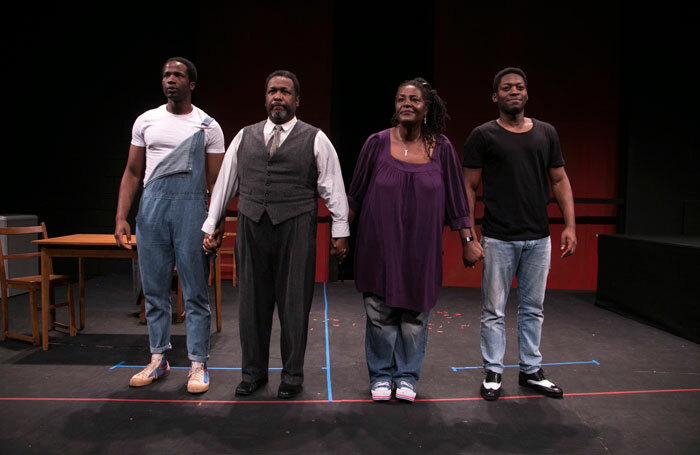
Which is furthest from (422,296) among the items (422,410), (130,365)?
(130,365)

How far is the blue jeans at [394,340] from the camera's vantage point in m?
2.29

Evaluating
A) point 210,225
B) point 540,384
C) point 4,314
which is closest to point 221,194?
point 210,225

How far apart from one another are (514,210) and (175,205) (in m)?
1.67

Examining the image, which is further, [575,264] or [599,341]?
[575,264]

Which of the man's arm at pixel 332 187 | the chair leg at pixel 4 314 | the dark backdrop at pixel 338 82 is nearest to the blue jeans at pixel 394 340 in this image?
the man's arm at pixel 332 187

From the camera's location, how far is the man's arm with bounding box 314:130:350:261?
2252mm

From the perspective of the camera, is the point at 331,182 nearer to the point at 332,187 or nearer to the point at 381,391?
the point at 332,187

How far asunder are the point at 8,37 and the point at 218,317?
448 cm

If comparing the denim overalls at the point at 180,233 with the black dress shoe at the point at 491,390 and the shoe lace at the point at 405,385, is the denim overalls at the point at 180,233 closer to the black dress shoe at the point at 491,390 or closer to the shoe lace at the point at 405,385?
the shoe lace at the point at 405,385

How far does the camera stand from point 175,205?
7.81 ft

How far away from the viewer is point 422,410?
2227 millimetres

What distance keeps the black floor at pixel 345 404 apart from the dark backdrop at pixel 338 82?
2513 millimetres

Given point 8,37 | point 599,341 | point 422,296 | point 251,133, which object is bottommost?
point 599,341

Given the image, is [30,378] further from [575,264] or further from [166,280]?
[575,264]
